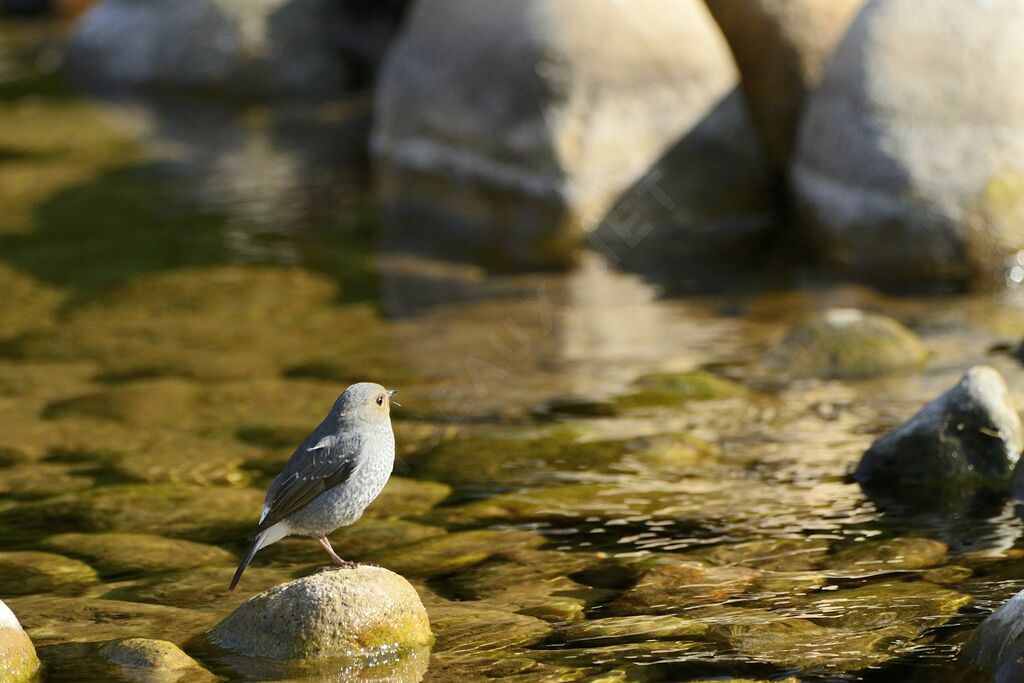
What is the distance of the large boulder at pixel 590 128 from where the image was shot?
10.2m

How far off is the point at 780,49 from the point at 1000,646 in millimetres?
7209

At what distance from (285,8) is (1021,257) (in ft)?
32.7

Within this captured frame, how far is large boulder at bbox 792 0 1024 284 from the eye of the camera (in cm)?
921

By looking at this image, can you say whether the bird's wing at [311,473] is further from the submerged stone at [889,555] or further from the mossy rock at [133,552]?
the submerged stone at [889,555]

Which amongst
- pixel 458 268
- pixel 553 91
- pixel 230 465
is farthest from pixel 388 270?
pixel 230 465

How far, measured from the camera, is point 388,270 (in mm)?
10273

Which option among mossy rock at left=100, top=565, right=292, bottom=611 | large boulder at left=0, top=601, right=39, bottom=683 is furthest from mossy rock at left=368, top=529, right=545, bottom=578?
large boulder at left=0, top=601, right=39, bottom=683

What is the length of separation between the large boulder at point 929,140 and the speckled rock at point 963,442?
127 inches

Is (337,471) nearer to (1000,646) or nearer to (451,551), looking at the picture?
(451,551)

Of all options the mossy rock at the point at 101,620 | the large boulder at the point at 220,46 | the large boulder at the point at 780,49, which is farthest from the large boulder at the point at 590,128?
the large boulder at the point at 220,46

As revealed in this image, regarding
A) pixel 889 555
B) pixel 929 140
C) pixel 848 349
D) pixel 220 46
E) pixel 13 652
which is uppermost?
pixel 220 46

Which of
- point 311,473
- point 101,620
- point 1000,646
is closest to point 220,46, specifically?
point 101,620

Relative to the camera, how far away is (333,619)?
14.9 ft

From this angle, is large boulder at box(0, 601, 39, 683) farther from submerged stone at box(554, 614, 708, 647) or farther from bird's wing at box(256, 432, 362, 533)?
submerged stone at box(554, 614, 708, 647)
